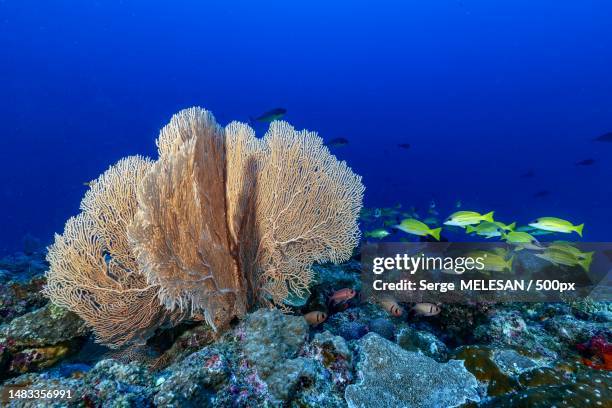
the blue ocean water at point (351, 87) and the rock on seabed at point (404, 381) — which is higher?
the blue ocean water at point (351, 87)

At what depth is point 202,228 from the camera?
3.46 meters

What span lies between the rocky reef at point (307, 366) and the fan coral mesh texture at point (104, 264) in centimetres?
67

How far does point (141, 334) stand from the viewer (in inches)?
163

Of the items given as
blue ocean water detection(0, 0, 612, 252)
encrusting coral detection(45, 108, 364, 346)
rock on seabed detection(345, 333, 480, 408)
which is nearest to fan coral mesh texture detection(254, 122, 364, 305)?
encrusting coral detection(45, 108, 364, 346)

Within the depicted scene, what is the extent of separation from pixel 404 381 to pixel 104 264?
11.7 ft

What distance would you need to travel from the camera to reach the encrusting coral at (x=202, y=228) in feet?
10.7

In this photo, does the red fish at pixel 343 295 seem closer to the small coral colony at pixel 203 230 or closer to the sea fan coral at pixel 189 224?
the small coral colony at pixel 203 230

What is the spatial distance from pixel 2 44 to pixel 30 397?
12092cm

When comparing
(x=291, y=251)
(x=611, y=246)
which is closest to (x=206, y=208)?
(x=291, y=251)

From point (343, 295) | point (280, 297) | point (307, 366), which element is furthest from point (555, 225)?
point (307, 366)

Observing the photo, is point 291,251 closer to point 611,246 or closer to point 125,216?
point 125,216

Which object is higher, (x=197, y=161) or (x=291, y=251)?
(x=197, y=161)

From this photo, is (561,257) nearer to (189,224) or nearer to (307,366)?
(307,366)

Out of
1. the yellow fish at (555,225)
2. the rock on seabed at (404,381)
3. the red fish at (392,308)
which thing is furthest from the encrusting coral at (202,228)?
the yellow fish at (555,225)
